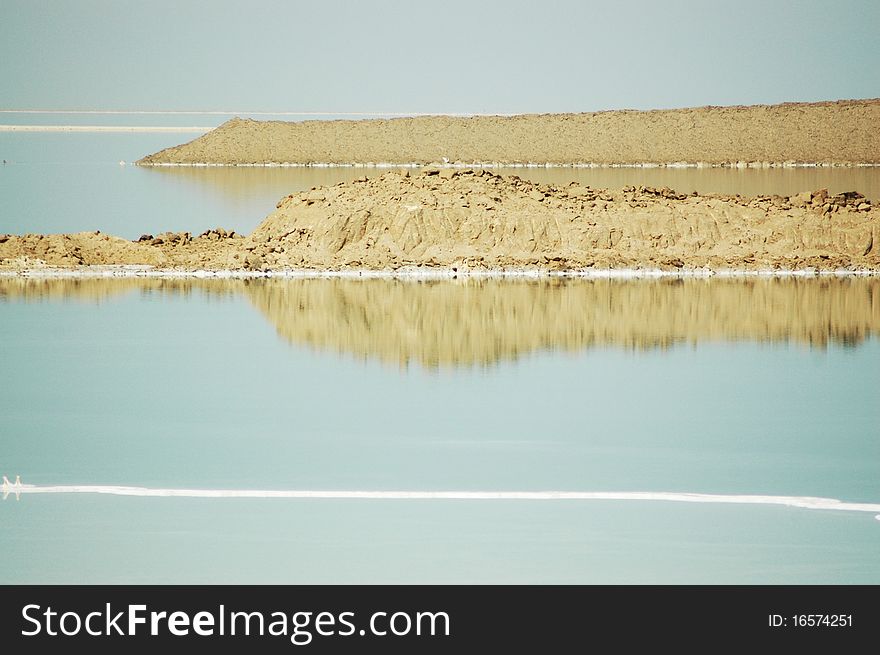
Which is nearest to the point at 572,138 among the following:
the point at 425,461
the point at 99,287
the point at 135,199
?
the point at 135,199

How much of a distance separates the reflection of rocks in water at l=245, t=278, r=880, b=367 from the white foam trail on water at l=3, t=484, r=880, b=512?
4.60 meters

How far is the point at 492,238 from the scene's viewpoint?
21172mm

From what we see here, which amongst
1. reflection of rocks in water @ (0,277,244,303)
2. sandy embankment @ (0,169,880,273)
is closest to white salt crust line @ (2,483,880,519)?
reflection of rocks in water @ (0,277,244,303)

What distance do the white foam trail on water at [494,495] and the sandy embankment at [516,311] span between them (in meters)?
4.56

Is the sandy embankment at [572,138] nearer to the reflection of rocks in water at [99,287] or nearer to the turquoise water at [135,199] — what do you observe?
the turquoise water at [135,199]

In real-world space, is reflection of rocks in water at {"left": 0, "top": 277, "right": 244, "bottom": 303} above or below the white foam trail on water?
above

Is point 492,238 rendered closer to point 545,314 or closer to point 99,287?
point 545,314

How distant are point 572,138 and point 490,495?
104396mm

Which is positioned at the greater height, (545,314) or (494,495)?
(545,314)

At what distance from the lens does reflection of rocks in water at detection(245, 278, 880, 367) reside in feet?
44.5

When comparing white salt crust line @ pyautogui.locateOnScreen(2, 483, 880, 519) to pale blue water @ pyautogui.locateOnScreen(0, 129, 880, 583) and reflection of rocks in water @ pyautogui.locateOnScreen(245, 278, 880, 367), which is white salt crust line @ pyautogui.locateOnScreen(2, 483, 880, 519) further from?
reflection of rocks in water @ pyautogui.locateOnScreen(245, 278, 880, 367)

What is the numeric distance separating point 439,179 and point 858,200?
24.2ft

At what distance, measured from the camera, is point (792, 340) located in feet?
45.6

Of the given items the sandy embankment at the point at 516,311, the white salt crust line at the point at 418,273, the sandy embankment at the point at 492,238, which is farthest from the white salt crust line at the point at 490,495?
the sandy embankment at the point at 492,238
